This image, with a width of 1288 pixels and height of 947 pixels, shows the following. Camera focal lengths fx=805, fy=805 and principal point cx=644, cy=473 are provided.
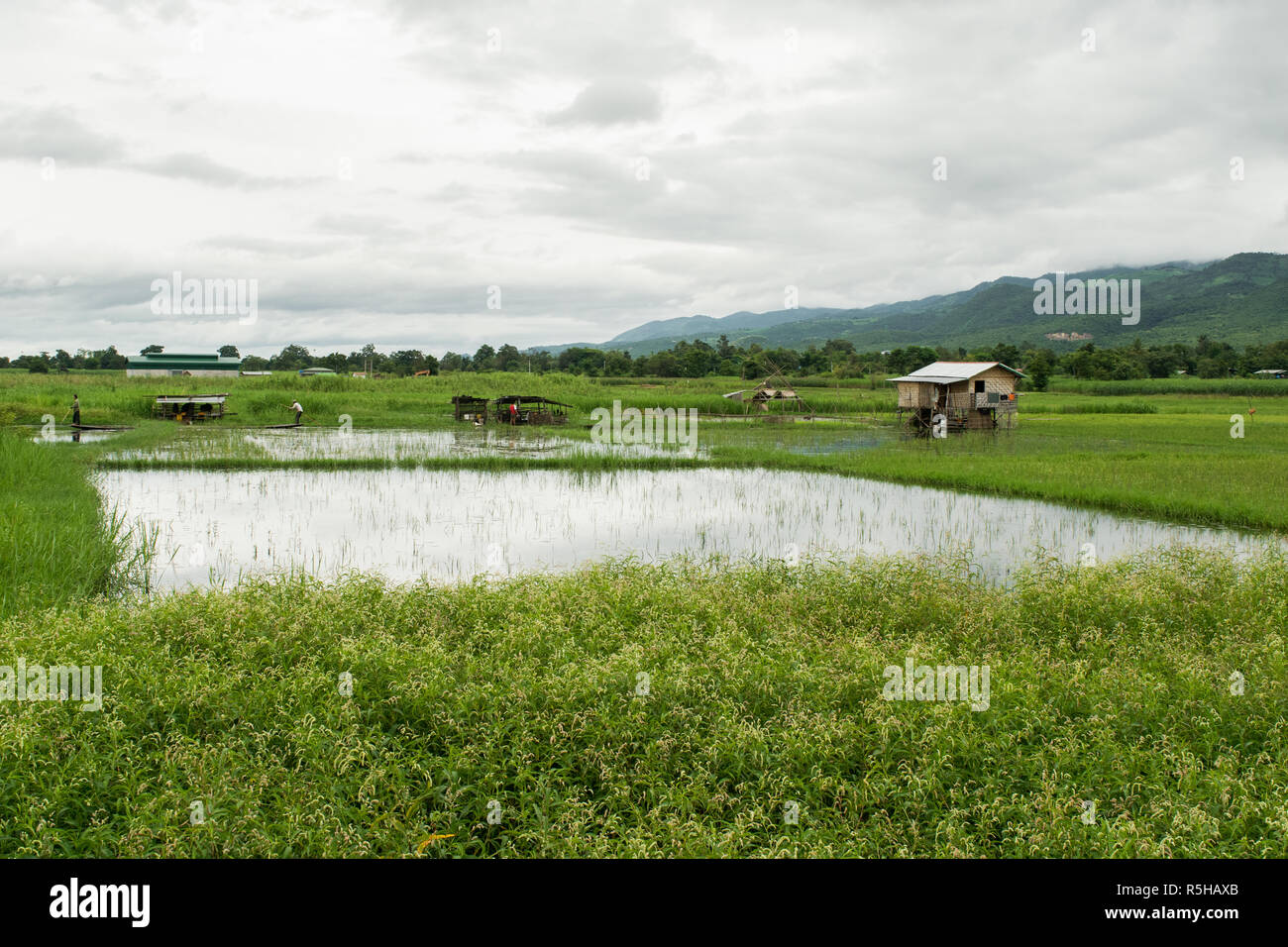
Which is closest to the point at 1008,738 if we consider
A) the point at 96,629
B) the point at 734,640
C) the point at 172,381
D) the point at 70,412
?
the point at 734,640

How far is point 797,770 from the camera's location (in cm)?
460

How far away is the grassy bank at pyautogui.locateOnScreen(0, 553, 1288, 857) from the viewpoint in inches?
154

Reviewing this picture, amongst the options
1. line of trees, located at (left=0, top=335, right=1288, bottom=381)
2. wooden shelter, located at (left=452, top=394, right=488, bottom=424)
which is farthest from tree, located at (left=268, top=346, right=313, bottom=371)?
wooden shelter, located at (left=452, top=394, right=488, bottom=424)

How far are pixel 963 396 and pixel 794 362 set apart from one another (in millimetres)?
41319

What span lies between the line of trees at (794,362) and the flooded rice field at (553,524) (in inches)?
1897

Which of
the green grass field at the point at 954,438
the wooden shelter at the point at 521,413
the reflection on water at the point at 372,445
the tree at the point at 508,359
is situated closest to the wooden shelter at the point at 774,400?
the green grass field at the point at 954,438

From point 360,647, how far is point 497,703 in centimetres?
142

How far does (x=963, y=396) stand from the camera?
3625 cm

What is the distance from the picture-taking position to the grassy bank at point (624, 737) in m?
3.92

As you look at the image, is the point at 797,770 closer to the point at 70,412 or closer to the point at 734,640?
→ the point at 734,640

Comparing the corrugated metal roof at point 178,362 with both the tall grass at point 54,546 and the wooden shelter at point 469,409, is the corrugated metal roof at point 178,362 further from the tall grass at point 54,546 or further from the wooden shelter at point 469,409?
the tall grass at point 54,546

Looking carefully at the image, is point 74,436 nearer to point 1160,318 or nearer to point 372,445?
point 372,445

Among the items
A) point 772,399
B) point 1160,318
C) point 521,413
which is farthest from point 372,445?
point 1160,318
